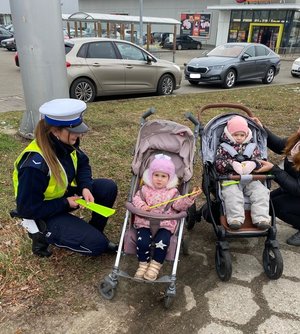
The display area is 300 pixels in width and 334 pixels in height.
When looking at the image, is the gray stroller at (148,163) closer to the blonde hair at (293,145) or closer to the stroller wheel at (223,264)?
the stroller wheel at (223,264)

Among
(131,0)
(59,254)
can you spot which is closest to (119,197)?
(59,254)

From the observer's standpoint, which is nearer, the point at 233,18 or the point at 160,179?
the point at 160,179

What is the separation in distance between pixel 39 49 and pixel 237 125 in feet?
11.2

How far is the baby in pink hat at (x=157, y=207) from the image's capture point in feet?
9.11

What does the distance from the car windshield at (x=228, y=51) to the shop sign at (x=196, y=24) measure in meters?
28.3

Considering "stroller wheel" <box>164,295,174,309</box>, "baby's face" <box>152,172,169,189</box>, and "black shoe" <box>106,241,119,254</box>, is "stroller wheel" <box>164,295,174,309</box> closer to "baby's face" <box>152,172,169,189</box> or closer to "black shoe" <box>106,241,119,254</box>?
"black shoe" <box>106,241,119,254</box>

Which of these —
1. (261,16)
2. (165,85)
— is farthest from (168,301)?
(261,16)

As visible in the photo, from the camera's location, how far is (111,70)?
372 inches

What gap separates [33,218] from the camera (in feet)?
9.39

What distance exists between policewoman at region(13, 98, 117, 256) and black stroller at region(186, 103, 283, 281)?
3.20 ft

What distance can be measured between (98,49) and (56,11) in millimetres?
4300

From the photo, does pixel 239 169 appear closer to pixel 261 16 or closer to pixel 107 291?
pixel 107 291

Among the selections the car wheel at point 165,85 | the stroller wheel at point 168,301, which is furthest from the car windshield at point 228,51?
the stroller wheel at point 168,301

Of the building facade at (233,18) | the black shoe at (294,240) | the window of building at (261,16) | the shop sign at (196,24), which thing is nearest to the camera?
the black shoe at (294,240)
